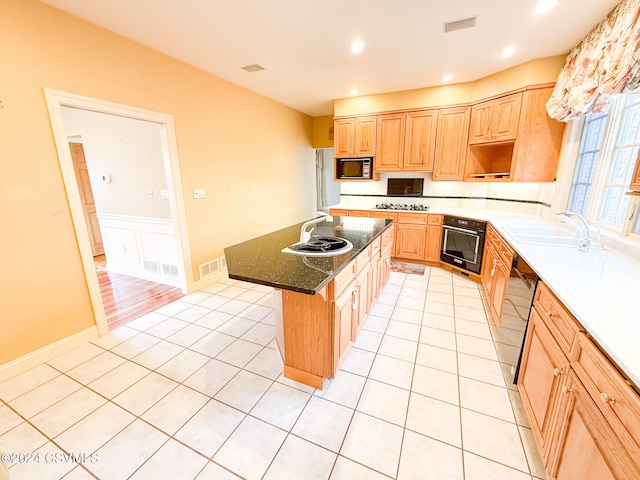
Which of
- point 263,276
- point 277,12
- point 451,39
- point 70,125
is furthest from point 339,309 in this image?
point 70,125

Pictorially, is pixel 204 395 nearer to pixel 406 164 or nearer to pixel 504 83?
pixel 406 164

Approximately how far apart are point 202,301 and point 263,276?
208 centimetres

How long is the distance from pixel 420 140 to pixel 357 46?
184cm

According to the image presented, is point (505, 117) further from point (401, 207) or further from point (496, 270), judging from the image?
point (496, 270)

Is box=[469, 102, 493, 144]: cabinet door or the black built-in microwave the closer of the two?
box=[469, 102, 493, 144]: cabinet door

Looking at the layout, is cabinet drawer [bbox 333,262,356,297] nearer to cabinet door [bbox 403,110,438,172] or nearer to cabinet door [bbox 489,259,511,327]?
cabinet door [bbox 489,259,511,327]

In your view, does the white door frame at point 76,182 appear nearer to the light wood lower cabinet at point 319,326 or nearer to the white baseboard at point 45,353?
the white baseboard at point 45,353

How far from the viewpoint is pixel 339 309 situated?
1.66m

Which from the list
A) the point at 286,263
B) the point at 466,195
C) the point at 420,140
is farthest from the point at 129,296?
the point at 466,195

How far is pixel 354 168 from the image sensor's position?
14.8ft

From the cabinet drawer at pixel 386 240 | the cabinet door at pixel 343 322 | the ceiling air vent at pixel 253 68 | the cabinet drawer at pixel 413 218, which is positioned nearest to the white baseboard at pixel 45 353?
the cabinet door at pixel 343 322

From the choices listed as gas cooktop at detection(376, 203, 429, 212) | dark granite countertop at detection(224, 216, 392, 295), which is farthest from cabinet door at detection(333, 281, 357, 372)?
gas cooktop at detection(376, 203, 429, 212)

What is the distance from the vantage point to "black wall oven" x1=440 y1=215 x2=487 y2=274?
130 inches

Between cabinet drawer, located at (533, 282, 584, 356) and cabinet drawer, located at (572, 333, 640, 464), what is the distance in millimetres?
74
